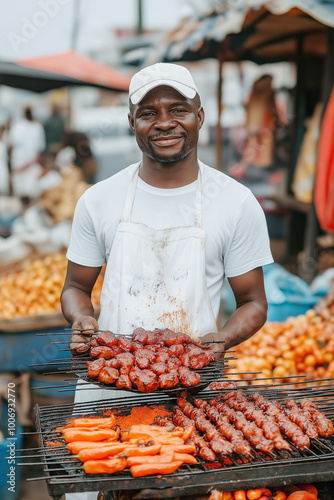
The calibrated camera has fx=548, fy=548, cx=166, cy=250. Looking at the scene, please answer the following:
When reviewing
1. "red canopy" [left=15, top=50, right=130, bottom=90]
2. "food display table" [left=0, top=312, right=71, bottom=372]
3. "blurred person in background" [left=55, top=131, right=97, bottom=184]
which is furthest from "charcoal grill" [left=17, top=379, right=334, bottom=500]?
"blurred person in background" [left=55, top=131, right=97, bottom=184]

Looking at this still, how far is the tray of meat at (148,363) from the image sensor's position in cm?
245

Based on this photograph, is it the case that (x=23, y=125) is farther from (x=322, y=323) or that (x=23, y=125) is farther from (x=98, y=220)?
(x=98, y=220)

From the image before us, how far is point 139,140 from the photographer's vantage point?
2902mm

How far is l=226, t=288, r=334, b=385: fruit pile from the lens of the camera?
5.03 metres

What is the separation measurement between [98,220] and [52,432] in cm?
117

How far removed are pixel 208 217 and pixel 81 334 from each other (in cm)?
90

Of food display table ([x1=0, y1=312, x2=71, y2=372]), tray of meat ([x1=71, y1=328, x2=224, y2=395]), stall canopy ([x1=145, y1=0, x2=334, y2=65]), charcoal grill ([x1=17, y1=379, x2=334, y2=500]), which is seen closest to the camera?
charcoal grill ([x1=17, y1=379, x2=334, y2=500])

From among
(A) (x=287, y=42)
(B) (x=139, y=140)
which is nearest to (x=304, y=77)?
(A) (x=287, y=42)

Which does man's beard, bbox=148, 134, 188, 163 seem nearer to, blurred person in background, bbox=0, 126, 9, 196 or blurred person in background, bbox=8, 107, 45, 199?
blurred person in background, bbox=0, 126, 9, 196

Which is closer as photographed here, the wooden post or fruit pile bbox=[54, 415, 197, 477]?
fruit pile bbox=[54, 415, 197, 477]

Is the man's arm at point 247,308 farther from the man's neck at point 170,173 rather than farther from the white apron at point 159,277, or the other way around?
the man's neck at point 170,173

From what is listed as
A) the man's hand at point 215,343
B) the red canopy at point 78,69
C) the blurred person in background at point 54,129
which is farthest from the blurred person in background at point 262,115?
the man's hand at point 215,343

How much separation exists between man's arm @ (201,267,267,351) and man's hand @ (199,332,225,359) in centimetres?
15

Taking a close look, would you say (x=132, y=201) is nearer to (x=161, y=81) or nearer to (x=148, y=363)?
(x=161, y=81)
